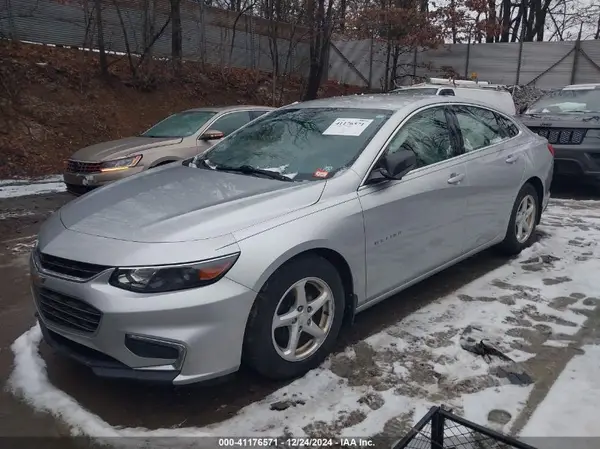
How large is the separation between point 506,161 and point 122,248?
3.52 m

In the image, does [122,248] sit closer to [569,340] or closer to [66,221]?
[66,221]

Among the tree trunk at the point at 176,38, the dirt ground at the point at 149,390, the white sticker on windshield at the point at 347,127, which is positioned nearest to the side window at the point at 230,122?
the dirt ground at the point at 149,390

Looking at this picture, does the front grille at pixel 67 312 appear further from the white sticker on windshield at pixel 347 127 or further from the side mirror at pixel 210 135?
the side mirror at pixel 210 135

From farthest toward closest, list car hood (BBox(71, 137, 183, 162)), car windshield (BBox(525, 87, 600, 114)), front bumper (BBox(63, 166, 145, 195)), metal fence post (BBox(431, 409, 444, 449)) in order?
1. car windshield (BBox(525, 87, 600, 114))
2. car hood (BBox(71, 137, 183, 162))
3. front bumper (BBox(63, 166, 145, 195))
4. metal fence post (BBox(431, 409, 444, 449))

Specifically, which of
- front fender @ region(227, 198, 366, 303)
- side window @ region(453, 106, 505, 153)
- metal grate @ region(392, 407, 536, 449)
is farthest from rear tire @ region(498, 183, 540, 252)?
metal grate @ region(392, 407, 536, 449)

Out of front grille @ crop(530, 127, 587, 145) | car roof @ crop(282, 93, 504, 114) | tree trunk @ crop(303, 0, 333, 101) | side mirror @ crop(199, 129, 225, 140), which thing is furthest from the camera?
tree trunk @ crop(303, 0, 333, 101)

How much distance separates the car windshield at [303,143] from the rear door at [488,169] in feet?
3.35

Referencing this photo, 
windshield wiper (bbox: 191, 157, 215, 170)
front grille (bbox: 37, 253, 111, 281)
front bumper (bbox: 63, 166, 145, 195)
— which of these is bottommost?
front bumper (bbox: 63, 166, 145, 195)

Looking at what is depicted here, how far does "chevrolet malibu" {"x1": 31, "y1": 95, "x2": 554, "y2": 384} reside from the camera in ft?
8.48

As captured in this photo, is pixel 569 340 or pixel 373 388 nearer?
pixel 373 388

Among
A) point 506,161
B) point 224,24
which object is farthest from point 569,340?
point 224,24

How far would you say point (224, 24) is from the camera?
Answer: 16.8 meters

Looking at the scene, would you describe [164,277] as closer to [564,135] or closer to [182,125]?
[182,125]

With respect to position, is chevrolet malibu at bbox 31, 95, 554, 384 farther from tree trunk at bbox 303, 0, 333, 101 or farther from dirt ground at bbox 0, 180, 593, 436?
tree trunk at bbox 303, 0, 333, 101
